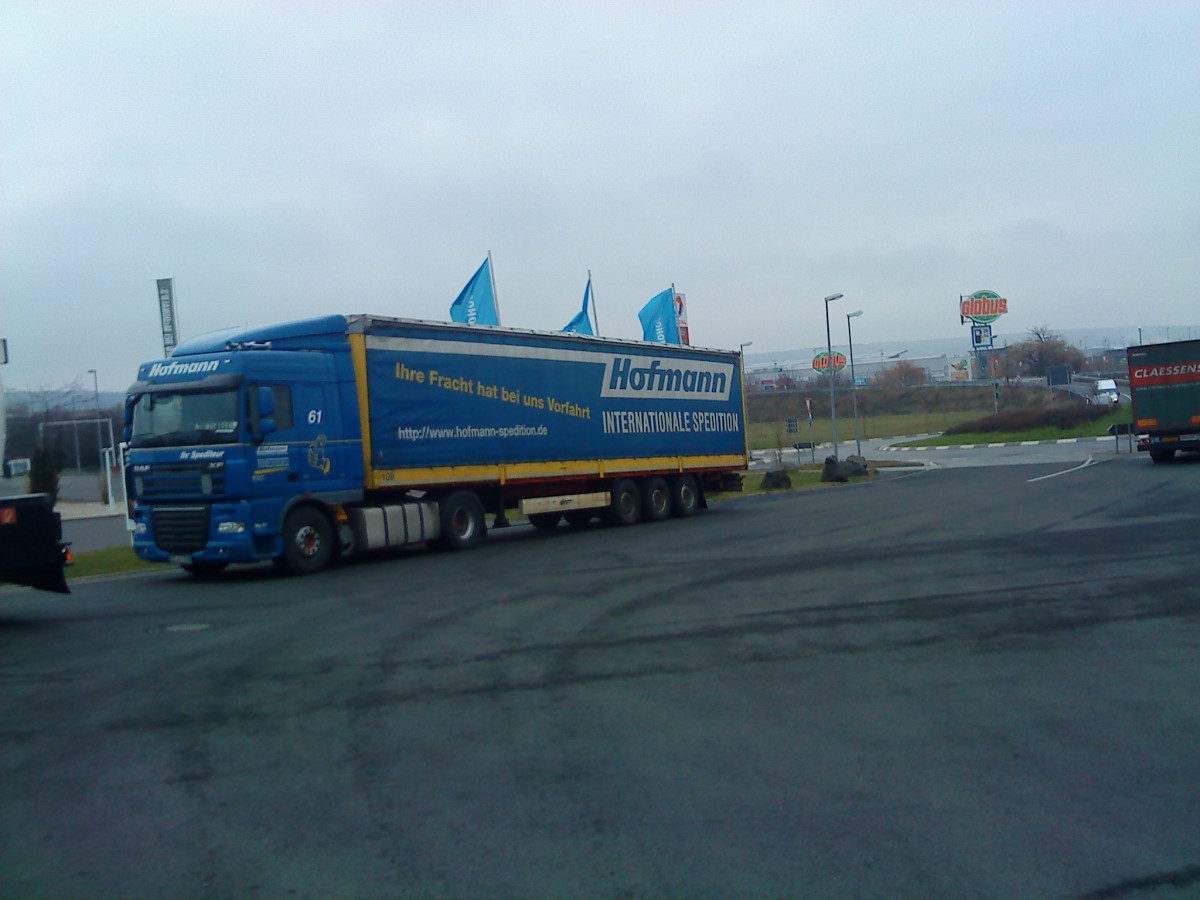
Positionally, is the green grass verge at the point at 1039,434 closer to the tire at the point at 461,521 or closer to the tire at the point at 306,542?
the tire at the point at 461,521

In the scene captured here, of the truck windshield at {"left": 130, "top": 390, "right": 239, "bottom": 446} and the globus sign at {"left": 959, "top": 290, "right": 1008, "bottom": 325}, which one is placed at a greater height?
the globus sign at {"left": 959, "top": 290, "right": 1008, "bottom": 325}

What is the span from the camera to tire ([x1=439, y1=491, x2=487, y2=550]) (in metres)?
18.8

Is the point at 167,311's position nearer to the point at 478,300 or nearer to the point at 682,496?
the point at 478,300

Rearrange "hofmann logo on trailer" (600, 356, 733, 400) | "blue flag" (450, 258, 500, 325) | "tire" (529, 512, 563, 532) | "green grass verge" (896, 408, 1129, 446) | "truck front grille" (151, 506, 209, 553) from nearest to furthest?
"truck front grille" (151, 506, 209, 553), "hofmann logo on trailer" (600, 356, 733, 400), "tire" (529, 512, 563, 532), "blue flag" (450, 258, 500, 325), "green grass verge" (896, 408, 1129, 446)

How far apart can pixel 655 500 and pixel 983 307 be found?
265 ft

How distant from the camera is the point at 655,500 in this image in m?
24.6

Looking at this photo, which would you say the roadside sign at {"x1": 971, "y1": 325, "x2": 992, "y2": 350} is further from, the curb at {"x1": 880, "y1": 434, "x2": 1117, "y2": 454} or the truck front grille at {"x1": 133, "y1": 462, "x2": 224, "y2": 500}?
the truck front grille at {"x1": 133, "y1": 462, "x2": 224, "y2": 500}

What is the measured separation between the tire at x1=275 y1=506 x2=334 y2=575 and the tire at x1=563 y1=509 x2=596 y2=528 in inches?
261

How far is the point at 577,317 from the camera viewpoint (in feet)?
115

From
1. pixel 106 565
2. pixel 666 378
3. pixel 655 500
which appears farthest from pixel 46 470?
pixel 666 378

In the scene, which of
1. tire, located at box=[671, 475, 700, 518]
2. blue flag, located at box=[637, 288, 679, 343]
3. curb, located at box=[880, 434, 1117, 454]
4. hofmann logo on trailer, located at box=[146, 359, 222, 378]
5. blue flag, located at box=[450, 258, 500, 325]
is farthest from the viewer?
curb, located at box=[880, 434, 1117, 454]

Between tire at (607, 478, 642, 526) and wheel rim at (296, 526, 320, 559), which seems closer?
wheel rim at (296, 526, 320, 559)

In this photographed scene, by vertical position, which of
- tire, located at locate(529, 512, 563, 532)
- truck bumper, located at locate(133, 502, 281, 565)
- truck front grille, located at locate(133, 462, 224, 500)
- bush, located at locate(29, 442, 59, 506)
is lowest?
tire, located at locate(529, 512, 563, 532)

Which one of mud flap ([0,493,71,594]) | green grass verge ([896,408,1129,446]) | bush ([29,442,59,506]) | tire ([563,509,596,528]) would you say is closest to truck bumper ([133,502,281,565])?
bush ([29,442,59,506])
